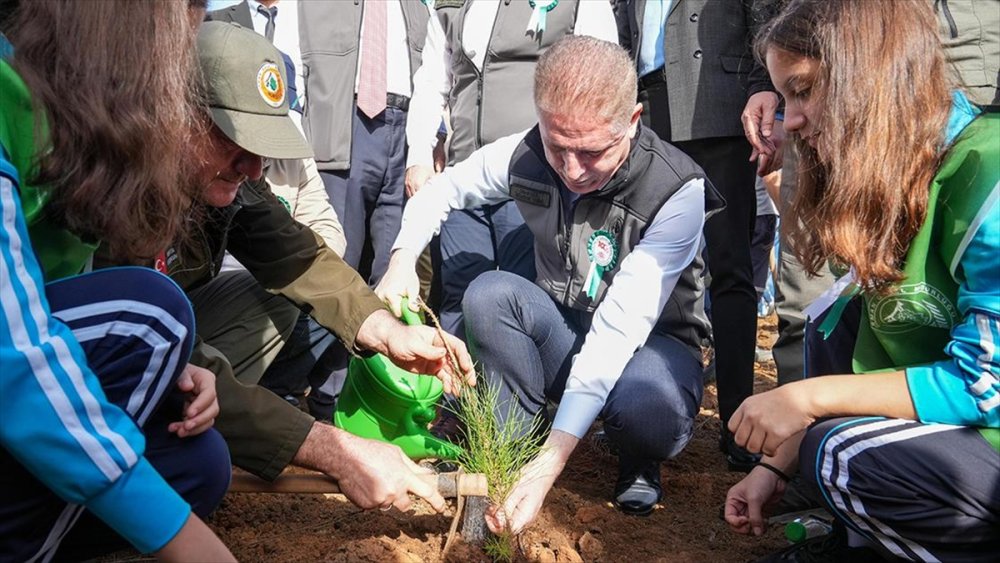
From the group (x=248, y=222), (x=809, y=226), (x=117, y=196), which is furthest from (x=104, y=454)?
(x=809, y=226)

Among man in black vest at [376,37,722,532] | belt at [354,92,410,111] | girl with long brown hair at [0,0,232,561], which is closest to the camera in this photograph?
girl with long brown hair at [0,0,232,561]

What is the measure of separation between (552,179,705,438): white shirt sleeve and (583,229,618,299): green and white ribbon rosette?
14 cm

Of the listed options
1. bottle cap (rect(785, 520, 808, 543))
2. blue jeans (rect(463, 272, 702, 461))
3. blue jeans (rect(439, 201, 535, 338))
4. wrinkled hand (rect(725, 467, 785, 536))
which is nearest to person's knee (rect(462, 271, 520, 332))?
blue jeans (rect(463, 272, 702, 461))

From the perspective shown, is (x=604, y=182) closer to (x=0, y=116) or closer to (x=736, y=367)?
(x=736, y=367)

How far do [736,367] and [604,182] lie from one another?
0.96 meters

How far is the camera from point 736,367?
336 centimetres

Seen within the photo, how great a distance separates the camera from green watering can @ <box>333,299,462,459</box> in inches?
118

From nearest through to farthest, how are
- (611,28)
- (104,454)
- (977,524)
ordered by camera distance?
(104,454) → (977,524) → (611,28)

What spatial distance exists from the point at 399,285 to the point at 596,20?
4.99 feet

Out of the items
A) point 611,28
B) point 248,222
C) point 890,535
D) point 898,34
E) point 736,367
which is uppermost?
point 898,34

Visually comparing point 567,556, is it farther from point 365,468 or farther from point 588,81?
point 588,81

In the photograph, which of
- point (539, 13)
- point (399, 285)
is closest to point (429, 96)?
point (539, 13)

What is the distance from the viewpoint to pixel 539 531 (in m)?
2.69

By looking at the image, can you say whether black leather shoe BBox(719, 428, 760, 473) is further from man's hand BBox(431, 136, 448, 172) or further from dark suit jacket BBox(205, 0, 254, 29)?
dark suit jacket BBox(205, 0, 254, 29)
